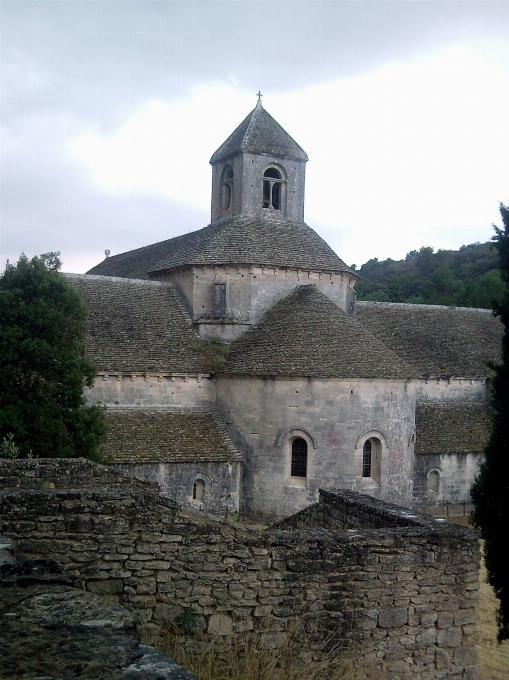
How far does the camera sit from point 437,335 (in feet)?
94.5

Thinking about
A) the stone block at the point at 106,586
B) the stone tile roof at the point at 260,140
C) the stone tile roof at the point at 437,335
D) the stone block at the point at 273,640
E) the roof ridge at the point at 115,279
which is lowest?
the stone block at the point at 273,640

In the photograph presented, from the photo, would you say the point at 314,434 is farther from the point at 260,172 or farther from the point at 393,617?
the point at 393,617

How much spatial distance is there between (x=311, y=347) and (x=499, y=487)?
9.15 m

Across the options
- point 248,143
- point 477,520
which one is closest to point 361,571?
point 477,520

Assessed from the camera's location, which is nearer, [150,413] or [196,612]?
[196,612]

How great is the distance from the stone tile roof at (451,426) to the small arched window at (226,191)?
11.1 m

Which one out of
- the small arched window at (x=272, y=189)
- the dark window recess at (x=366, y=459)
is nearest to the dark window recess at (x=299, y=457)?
the dark window recess at (x=366, y=459)

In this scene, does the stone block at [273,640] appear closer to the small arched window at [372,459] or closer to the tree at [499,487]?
the tree at [499,487]

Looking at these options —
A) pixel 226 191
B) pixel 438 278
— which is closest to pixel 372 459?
pixel 226 191

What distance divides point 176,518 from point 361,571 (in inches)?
74.6

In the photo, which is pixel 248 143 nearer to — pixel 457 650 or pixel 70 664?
pixel 457 650

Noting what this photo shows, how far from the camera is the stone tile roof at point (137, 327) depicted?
850 inches

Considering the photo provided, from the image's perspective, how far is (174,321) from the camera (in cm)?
2411

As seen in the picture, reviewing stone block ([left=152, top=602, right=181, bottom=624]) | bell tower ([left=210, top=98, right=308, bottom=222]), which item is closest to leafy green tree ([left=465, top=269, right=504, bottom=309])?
bell tower ([left=210, top=98, right=308, bottom=222])
